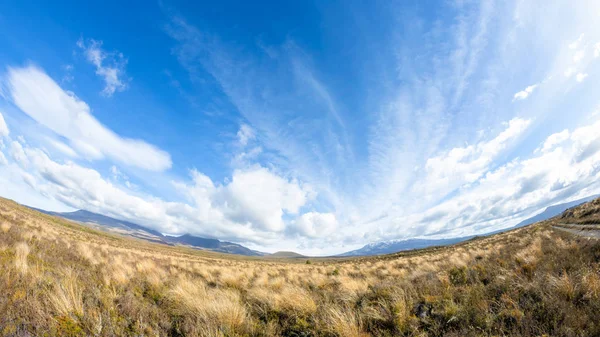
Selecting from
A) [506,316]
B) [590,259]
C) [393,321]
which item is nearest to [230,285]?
[393,321]

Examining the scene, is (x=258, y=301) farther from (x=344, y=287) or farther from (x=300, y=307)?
(x=344, y=287)

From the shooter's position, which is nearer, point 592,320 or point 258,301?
point 592,320

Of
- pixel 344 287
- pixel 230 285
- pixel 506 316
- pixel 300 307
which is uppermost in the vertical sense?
pixel 506 316

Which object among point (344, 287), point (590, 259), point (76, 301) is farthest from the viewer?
point (344, 287)

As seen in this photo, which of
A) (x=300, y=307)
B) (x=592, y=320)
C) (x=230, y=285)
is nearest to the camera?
(x=592, y=320)

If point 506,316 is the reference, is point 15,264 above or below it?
above

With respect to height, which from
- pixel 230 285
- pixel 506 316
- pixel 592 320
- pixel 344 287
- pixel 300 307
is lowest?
pixel 230 285

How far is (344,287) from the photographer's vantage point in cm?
757

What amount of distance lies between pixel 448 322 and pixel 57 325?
6.86 meters

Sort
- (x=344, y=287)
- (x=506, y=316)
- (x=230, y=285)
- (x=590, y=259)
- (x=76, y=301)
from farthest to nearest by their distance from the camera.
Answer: (x=230, y=285) → (x=344, y=287) → (x=590, y=259) → (x=76, y=301) → (x=506, y=316)

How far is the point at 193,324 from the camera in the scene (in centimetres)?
464

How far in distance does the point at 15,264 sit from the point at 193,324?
206 inches

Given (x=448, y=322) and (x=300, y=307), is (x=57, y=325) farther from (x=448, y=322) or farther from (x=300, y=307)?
(x=448, y=322)

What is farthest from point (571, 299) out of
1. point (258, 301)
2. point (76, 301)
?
point (76, 301)
